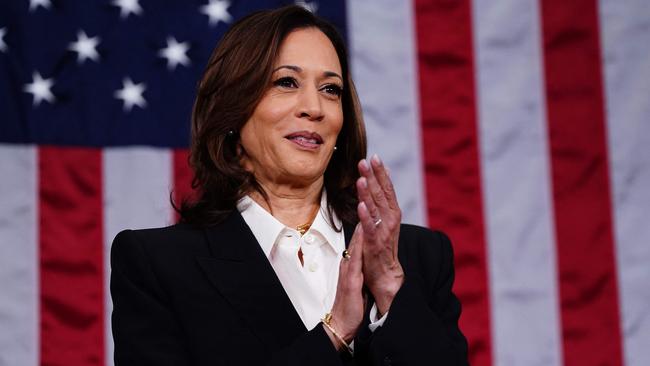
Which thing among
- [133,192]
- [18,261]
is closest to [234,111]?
[133,192]

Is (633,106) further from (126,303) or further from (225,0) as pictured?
(126,303)

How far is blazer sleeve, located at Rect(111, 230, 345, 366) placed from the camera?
1320 millimetres

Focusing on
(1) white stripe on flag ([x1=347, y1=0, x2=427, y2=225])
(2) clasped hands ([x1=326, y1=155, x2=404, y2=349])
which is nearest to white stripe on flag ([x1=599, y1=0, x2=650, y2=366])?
(1) white stripe on flag ([x1=347, y1=0, x2=427, y2=225])

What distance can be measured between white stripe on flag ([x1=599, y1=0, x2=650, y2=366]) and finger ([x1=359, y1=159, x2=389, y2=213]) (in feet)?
5.62

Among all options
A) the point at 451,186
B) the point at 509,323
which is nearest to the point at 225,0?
the point at 451,186

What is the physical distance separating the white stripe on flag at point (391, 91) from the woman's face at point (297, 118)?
1.01 meters

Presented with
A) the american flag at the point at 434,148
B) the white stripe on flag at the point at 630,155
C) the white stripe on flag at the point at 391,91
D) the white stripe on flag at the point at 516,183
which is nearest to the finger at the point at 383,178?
the american flag at the point at 434,148

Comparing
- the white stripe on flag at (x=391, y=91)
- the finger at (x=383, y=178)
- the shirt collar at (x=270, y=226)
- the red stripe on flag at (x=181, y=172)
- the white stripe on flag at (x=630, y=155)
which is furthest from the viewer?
the white stripe on flag at (x=630, y=155)

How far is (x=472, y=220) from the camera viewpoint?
8.87 feet

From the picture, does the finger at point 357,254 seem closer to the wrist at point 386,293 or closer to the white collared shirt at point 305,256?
the wrist at point 386,293

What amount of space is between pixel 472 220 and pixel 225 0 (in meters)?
1.02

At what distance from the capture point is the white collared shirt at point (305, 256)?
1.50m

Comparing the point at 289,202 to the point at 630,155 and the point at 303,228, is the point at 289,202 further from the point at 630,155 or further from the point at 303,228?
the point at 630,155

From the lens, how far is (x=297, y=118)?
1.57 m
